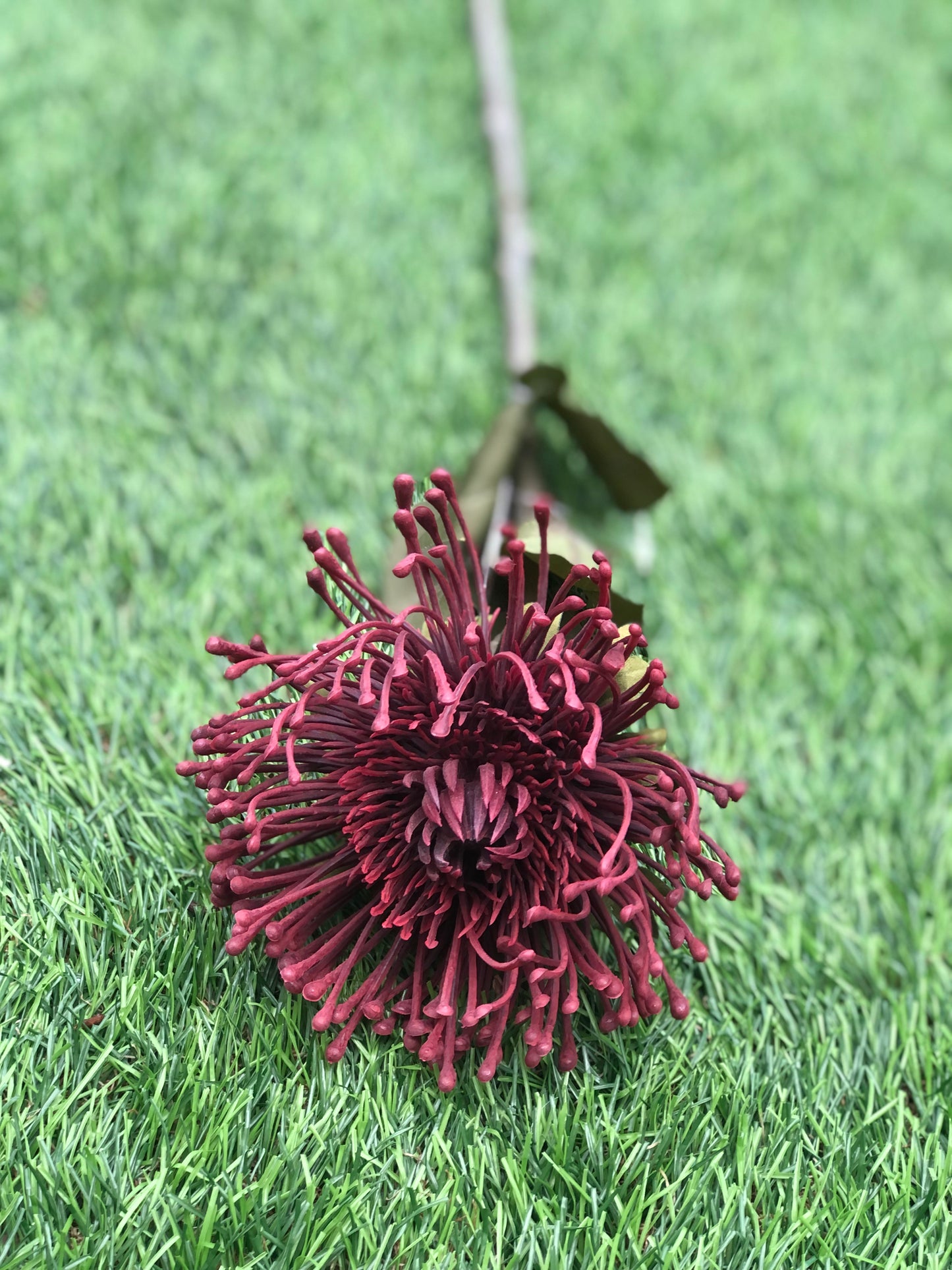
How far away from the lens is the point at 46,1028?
2.85 feet

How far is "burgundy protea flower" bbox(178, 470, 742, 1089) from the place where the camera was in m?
0.85

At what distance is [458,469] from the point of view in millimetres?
1524

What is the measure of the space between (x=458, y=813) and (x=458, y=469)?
2.52 ft

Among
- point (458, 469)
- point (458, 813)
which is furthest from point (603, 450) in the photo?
point (458, 813)

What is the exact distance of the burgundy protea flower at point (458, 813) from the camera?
85 centimetres

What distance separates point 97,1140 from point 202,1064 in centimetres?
9

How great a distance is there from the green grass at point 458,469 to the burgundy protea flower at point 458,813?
7 cm

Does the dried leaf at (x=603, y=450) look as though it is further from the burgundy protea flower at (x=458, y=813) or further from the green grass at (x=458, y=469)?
the burgundy protea flower at (x=458, y=813)

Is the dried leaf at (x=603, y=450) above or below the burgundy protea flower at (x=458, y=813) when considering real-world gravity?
above

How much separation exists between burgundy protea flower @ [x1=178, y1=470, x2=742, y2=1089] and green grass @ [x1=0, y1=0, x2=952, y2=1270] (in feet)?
0.24

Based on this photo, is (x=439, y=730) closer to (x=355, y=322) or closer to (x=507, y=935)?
(x=507, y=935)

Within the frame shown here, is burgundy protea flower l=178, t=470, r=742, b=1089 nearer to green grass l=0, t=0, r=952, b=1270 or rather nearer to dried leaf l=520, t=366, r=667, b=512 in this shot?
green grass l=0, t=0, r=952, b=1270

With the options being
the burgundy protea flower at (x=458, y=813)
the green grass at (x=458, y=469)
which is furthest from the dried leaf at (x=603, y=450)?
the burgundy protea flower at (x=458, y=813)

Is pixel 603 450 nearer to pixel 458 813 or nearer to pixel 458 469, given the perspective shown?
pixel 458 469
